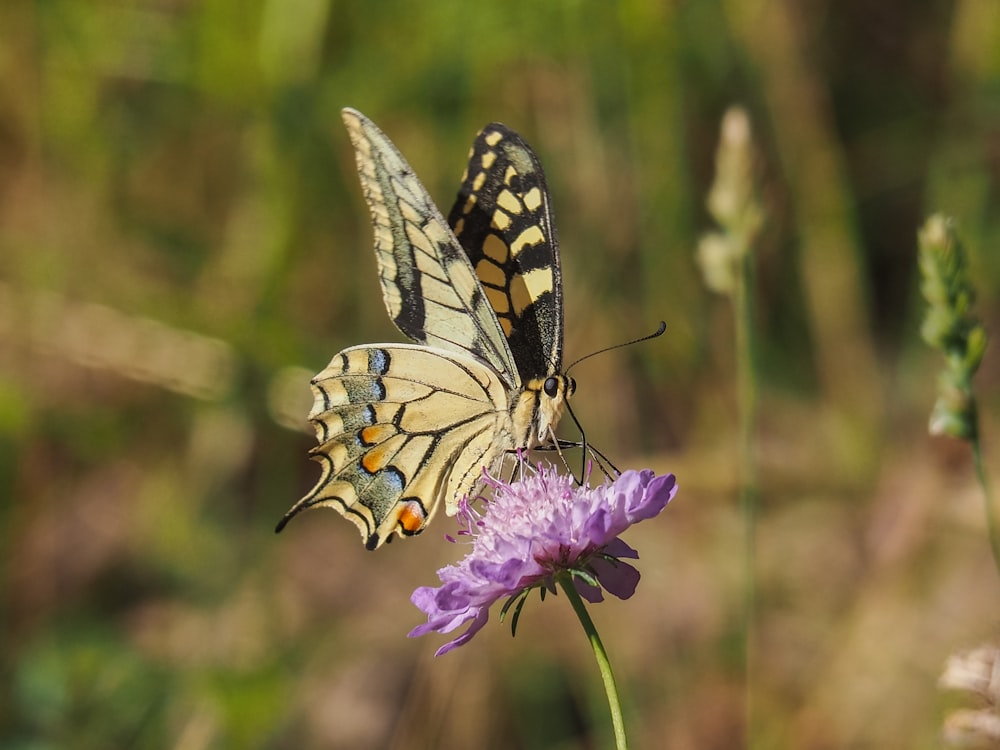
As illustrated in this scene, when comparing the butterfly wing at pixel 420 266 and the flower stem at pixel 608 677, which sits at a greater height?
the butterfly wing at pixel 420 266

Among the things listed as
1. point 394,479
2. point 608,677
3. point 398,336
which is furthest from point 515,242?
point 398,336

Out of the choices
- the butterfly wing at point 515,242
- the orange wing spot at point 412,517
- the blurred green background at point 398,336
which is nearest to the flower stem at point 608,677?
the orange wing spot at point 412,517

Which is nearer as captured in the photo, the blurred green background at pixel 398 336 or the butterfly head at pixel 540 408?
the butterfly head at pixel 540 408

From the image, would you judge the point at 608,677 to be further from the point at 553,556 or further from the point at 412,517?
the point at 412,517

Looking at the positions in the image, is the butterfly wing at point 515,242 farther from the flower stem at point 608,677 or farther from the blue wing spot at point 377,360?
the flower stem at point 608,677

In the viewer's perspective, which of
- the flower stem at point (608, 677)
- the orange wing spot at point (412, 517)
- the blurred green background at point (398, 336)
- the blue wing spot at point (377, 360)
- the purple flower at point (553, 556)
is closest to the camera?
the flower stem at point (608, 677)

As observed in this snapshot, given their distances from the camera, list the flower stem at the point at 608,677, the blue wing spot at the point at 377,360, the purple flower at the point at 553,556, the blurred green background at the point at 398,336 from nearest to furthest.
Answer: the flower stem at the point at 608,677, the purple flower at the point at 553,556, the blue wing spot at the point at 377,360, the blurred green background at the point at 398,336

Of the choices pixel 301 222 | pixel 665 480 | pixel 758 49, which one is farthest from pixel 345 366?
pixel 758 49

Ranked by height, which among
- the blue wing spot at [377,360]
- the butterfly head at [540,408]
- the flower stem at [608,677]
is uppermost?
the blue wing spot at [377,360]
